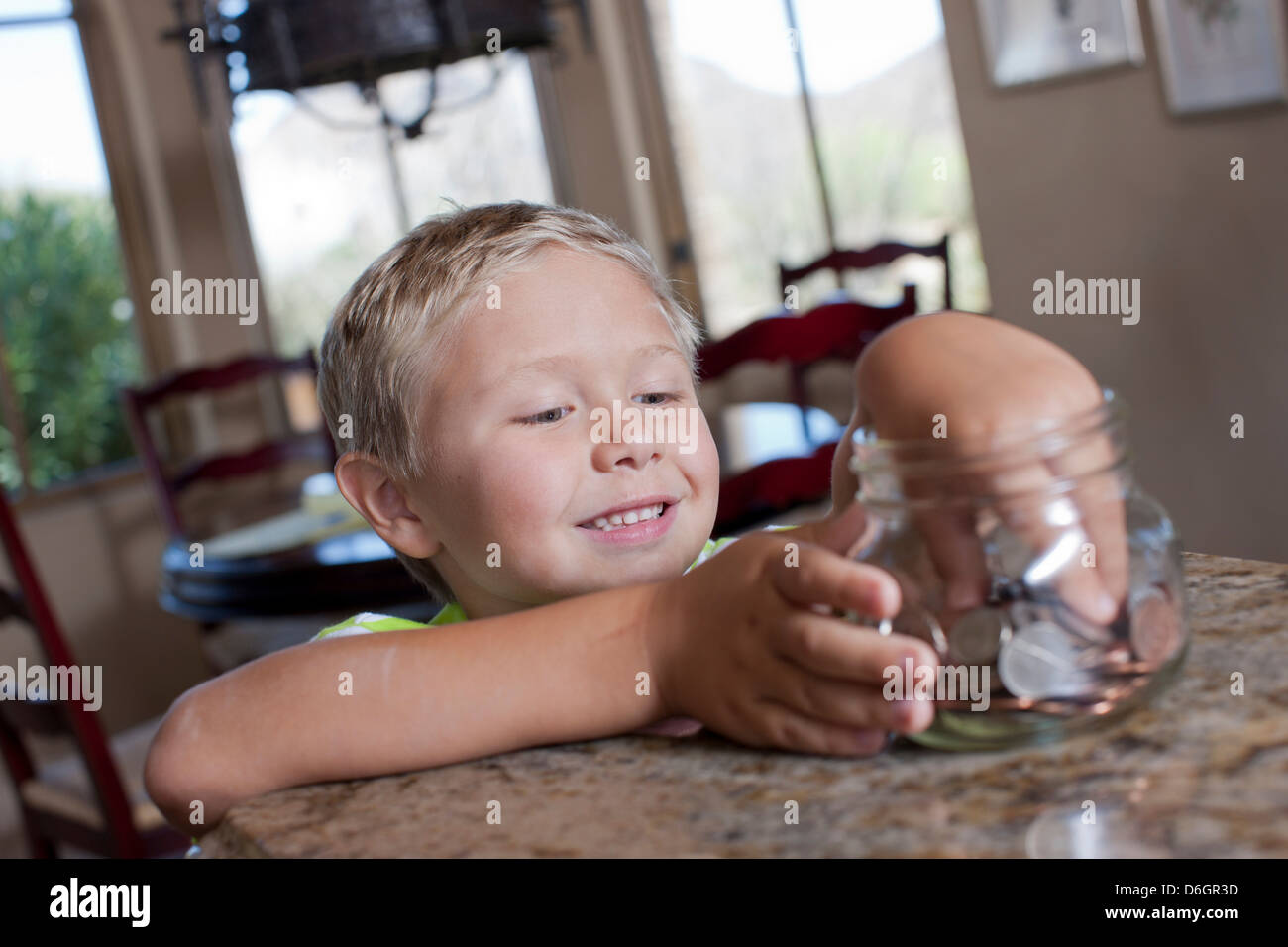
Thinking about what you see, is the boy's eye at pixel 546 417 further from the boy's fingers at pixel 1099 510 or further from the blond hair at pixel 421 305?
the boy's fingers at pixel 1099 510

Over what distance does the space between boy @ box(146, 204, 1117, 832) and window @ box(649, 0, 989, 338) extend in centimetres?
251

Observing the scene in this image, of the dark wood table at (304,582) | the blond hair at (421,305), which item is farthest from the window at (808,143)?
the blond hair at (421,305)

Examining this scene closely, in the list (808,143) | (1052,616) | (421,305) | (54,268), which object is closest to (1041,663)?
(1052,616)

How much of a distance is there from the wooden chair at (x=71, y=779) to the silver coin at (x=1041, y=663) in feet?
5.98

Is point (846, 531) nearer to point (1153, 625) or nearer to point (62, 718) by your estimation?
point (1153, 625)

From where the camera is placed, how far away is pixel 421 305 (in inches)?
31.2

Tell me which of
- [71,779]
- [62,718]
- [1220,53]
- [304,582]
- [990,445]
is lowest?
[71,779]

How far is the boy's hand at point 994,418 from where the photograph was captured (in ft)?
1.36

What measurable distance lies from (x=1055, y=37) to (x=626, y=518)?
254 centimetres

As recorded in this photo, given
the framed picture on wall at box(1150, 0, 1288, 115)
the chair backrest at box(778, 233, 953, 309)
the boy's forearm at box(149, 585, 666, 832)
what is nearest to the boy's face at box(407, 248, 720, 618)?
the boy's forearm at box(149, 585, 666, 832)

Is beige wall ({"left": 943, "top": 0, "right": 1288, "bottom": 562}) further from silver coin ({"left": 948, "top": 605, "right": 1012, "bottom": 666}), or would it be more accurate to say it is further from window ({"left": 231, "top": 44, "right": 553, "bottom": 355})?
silver coin ({"left": 948, "top": 605, "right": 1012, "bottom": 666})
